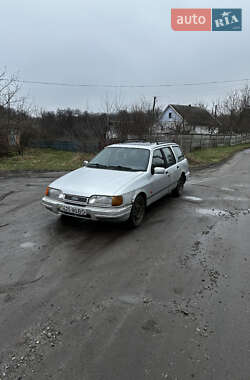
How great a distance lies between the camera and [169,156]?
6719mm

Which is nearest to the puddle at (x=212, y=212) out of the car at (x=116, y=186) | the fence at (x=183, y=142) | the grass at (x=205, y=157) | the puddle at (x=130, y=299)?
the car at (x=116, y=186)

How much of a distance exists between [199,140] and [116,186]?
68.6 feet

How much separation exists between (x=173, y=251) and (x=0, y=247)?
2918 mm

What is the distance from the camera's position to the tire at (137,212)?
4.72 m

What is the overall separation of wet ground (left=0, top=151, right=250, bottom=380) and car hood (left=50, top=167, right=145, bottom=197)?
0.84 metres

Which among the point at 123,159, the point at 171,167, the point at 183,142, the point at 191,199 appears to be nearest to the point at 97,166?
the point at 123,159

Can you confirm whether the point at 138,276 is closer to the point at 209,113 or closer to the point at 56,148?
the point at 56,148

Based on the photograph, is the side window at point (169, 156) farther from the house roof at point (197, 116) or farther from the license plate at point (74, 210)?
the house roof at point (197, 116)

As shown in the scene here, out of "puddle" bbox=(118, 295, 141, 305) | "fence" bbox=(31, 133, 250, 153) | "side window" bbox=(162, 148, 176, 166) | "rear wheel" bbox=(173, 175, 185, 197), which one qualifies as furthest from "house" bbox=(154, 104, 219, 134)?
"puddle" bbox=(118, 295, 141, 305)

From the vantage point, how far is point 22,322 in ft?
7.97

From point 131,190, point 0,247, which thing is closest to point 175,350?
point 131,190

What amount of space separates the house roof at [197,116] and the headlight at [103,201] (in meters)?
41.3

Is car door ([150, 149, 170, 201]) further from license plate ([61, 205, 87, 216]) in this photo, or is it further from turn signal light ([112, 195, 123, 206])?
license plate ([61, 205, 87, 216])

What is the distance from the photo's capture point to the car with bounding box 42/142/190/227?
425 cm
